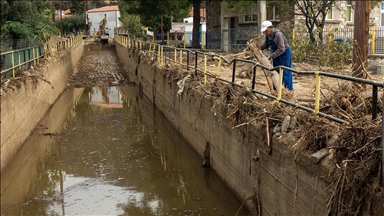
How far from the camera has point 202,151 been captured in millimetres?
12320

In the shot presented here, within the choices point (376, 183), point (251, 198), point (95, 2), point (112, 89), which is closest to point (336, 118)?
point (376, 183)

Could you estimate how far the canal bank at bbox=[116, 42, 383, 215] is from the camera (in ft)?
19.3

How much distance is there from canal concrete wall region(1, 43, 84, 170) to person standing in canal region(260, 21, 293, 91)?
21.4 ft

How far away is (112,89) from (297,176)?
2313 centimetres

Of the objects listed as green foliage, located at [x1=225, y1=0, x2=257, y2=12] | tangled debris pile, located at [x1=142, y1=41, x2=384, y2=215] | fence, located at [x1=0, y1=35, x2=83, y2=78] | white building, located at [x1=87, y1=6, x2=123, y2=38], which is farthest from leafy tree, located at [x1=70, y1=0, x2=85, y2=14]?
tangled debris pile, located at [x1=142, y1=41, x2=384, y2=215]

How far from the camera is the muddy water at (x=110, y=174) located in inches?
373

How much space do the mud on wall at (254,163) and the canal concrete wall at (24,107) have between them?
4.64m

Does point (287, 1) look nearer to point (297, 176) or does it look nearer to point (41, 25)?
point (41, 25)

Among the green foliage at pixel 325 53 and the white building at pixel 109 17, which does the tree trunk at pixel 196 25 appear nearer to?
the green foliage at pixel 325 53

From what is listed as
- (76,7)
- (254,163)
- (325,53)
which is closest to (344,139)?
(254,163)

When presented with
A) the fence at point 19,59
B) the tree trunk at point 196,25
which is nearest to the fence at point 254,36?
the tree trunk at point 196,25

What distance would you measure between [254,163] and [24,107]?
28.9 ft

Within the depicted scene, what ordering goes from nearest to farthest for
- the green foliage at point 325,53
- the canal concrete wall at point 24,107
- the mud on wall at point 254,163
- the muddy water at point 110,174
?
the mud on wall at point 254,163 → the muddy water at point 110,174 → the canal concrete wall at point 24,107 → the green foliage at point 325,53

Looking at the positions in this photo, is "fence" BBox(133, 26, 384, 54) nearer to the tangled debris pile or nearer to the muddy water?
the muddy water
